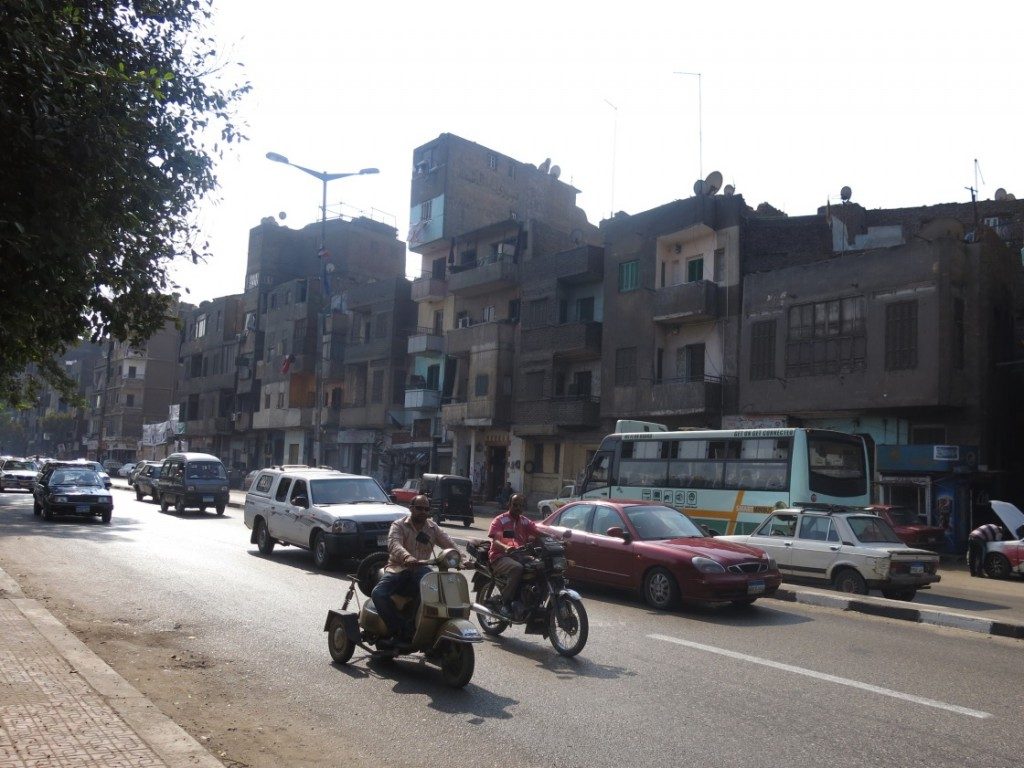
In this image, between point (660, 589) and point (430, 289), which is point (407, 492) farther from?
point (660, 589)

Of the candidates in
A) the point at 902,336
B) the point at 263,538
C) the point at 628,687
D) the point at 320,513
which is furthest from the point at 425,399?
the point at 628,687

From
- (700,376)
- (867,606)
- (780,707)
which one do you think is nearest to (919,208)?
(700,376)

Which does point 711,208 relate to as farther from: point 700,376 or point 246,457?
point 246,457

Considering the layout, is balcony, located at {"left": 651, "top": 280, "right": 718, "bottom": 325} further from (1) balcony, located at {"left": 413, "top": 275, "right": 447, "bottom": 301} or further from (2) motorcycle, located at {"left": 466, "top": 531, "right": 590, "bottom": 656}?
(2) motorcycle, located at {"left": 466, "top": 531, "right": 590, "bottom": 656}

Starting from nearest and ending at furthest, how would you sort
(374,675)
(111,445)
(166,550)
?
(374,675), (166,550), (111,445)

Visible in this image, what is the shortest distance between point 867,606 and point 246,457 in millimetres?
63752

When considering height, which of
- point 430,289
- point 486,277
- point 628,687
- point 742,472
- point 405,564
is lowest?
point 628,687

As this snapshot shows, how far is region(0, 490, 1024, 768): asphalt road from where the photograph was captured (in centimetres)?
582

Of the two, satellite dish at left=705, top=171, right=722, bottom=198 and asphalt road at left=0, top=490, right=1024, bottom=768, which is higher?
satellite dish at left=705, top=171, right=722, bottom=198

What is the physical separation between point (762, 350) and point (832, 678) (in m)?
24.7

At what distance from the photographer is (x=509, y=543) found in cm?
989

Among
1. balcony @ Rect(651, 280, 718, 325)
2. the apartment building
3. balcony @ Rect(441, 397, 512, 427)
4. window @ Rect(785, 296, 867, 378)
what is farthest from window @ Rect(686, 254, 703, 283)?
balcony @ Rect(441, 397, 512, 427)

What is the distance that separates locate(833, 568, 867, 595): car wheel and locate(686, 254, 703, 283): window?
22.8 m

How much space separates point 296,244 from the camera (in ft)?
228
